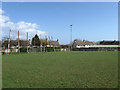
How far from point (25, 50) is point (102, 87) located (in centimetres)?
3666

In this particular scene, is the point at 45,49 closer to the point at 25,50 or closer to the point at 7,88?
the point at 25,50

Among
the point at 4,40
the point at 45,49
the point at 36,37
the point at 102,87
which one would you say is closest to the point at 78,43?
the point at 36,37

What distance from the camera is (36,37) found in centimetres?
6906

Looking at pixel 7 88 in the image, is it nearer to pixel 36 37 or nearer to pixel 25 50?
pixel 25 50

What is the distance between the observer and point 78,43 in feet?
304

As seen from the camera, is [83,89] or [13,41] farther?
[13,41]

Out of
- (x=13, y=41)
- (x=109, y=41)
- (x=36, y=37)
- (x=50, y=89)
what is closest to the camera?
(x=50, y=89)

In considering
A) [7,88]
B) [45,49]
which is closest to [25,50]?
[45,49]

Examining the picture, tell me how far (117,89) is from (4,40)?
4606 cm

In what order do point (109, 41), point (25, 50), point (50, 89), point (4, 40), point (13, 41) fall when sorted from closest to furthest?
point (50, 89), point (25, 50), point (4, 40), point (13, 41), point (109, 41)

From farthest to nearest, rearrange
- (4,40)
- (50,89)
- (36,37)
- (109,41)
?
(109,41)
(36,37)
(4,40)
(50,89)

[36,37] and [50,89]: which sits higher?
[36,37]

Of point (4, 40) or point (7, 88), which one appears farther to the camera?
point (4, 40)

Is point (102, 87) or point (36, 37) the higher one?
point (36, 37)
